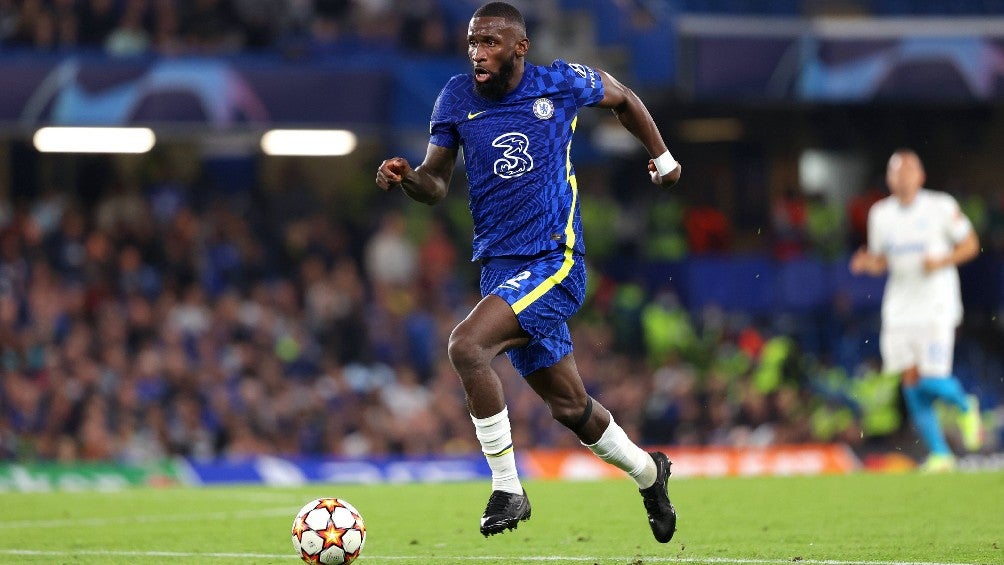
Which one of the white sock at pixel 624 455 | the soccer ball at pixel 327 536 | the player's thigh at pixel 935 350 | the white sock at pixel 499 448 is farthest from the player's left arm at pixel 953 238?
the soccer ball at pixel 327 536

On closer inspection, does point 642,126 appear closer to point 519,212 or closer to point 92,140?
point 519,212

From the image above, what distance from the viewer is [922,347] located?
1294 cm

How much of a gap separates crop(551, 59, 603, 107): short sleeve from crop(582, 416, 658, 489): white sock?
58.1 inches

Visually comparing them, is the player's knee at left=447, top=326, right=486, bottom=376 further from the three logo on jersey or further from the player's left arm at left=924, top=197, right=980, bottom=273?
the player's left arm at left=924, top=197, right=980, bottom=273

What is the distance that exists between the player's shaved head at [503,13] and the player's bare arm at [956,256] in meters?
6.37

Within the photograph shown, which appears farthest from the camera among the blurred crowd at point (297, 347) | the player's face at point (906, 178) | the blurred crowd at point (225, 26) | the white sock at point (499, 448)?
the blurred crowd at point (225, 26)

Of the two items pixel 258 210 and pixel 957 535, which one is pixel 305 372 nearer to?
pixel 258 210

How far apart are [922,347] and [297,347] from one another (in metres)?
8.31

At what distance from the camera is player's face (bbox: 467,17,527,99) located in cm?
715

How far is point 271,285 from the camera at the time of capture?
64.7ft

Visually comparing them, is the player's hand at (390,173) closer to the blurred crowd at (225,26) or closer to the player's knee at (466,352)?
the player's knee at (466,352)

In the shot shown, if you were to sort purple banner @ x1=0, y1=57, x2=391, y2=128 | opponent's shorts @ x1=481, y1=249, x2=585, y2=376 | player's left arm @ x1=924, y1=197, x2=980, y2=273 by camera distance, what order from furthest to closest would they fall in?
purple banner @ x1=0, y1=57, x2=391, y2=128 < player's left arm @ x1=924, y1=197, x2=980, y2=273 < opponent's shorts @ x1=481, y1=249, x2=585, y2=376

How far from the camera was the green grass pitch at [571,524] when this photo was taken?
7.50 metres

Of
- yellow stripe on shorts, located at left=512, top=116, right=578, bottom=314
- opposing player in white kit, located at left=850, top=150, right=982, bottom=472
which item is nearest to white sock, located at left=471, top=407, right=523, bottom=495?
yellow stripe on shorts, located at left=512, top=116, right=578, bottom=314
